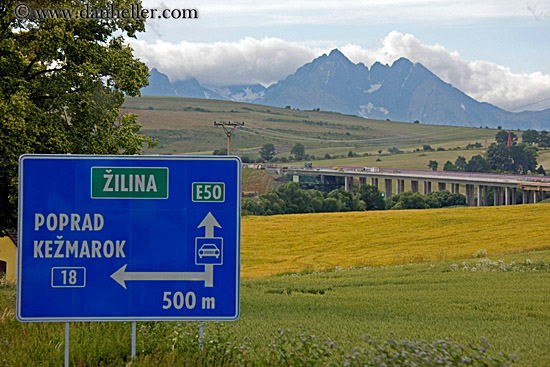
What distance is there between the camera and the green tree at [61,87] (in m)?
21.2

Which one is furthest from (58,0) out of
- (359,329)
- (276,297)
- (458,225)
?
(458,225)

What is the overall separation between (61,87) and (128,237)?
15300 mm

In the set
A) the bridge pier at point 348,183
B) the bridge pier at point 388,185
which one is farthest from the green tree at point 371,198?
the bridge pier at point 348,183

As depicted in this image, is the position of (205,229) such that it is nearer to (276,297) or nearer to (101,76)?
(276,297)

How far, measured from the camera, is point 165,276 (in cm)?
896

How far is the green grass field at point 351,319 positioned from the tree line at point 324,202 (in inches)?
1655

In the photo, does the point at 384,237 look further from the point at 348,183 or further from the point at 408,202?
the point at 348,183

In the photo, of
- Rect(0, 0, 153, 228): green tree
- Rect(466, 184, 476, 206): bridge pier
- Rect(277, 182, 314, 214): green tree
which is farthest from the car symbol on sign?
Rect(466, 184, 476, 206): bridge pier

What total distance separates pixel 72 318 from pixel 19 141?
44.9 feet

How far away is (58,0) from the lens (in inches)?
908

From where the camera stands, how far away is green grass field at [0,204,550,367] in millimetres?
9289

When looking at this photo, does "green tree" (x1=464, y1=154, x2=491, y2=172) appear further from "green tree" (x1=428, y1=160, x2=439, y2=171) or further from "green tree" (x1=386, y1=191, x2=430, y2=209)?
"green tree" (x1=386, y1=191, x2=430, y2=209)

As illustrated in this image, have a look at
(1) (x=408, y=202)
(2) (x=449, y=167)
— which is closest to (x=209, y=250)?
(1) (x=408, y=202)

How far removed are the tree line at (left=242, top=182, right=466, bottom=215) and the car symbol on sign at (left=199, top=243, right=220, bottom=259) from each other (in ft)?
251
